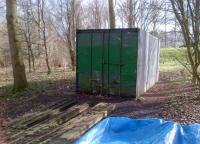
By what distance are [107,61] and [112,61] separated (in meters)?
0.20

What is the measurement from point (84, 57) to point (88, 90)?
1.24 meters

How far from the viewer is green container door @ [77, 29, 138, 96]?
10.4 meters

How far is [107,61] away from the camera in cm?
A: 1095

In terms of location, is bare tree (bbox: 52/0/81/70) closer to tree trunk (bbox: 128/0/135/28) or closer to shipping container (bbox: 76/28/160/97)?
tree trunk (bbox: 128/0/135/28)

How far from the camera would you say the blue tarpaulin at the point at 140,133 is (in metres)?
4.92

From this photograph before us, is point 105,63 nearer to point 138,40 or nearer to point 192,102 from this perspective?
point 138,40

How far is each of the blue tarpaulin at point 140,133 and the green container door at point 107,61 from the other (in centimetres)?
481

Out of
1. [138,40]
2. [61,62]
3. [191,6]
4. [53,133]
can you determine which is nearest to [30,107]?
[53,133]

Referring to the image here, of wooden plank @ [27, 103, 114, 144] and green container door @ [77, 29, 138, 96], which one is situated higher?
green container door @ [77, 29, 138, 96]

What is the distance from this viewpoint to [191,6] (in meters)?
9.57

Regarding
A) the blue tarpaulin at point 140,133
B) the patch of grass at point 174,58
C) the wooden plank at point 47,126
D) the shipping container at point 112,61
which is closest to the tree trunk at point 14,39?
the shipping container at point 112,61

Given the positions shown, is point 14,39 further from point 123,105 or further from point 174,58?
point 174,58

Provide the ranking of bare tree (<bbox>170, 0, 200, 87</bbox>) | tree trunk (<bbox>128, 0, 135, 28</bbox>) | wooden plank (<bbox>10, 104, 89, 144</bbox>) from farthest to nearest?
tree trunk (<bbox>128, 0, 135, 28</bbox>), bare tree (<bbox>170, 0, 200, 87</bbox>), wooden plank (<bbox>10, 104, 89, 144</bbox>)

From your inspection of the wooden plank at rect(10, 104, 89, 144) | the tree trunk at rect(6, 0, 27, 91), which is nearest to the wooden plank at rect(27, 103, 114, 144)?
the wooden plank at rect(10, 104, 89, 144)
